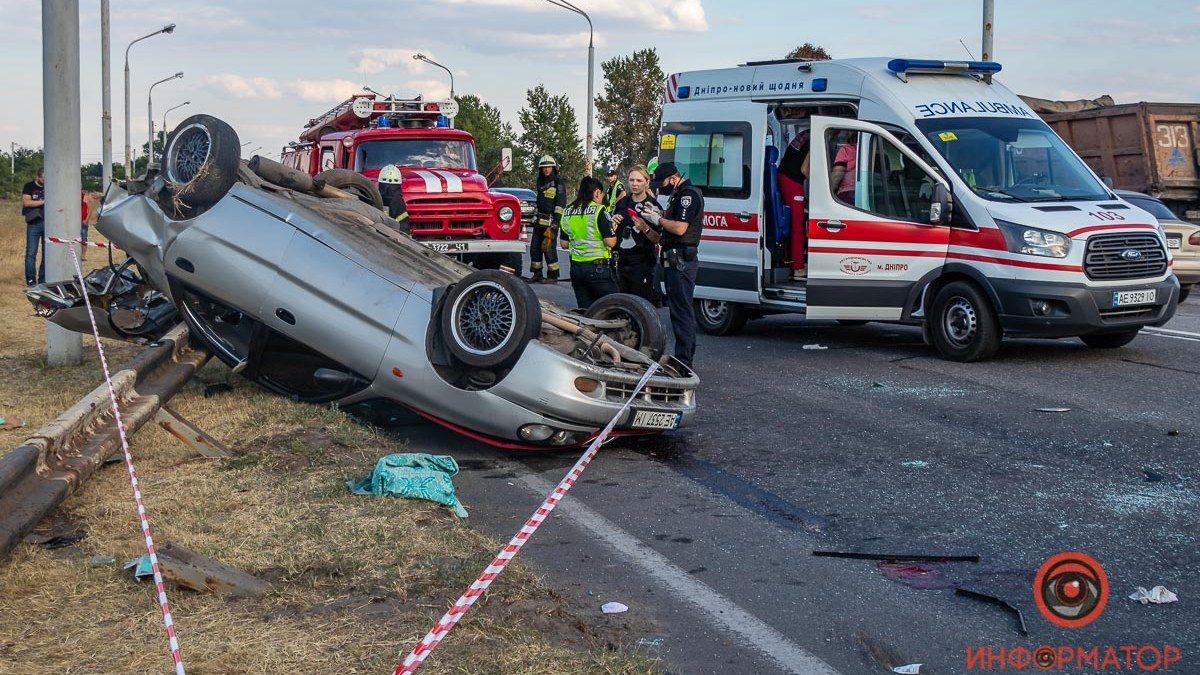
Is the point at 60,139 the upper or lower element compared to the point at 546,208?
upper

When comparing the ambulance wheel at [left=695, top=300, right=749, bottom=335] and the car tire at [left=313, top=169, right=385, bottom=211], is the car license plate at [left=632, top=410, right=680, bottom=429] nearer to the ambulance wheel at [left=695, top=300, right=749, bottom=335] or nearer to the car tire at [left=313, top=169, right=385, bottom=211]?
the car tire at [left=313, top=169, right=385, bottom=211]

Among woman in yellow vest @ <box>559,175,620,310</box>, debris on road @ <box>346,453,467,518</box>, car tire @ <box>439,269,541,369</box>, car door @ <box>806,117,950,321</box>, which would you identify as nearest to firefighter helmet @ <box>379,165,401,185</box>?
woman in yellow vest @ <box>559,175,620,310</box>

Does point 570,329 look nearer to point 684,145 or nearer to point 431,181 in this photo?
point 684,145

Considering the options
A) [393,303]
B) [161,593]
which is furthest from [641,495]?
[161,593]

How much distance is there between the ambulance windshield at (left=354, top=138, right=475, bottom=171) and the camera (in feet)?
57.2

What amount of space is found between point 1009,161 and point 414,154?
895 centimetres

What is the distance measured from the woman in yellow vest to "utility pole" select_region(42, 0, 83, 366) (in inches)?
167

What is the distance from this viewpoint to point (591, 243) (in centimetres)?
1109

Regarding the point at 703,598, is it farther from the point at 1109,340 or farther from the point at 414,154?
the point at 414,154

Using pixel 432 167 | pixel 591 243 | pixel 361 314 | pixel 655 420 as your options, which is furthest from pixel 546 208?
pixel 655 420

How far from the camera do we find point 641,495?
6848mm

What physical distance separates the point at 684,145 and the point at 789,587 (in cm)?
863

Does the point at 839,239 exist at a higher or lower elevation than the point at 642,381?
higher

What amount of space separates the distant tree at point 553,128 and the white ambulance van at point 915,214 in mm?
37769
